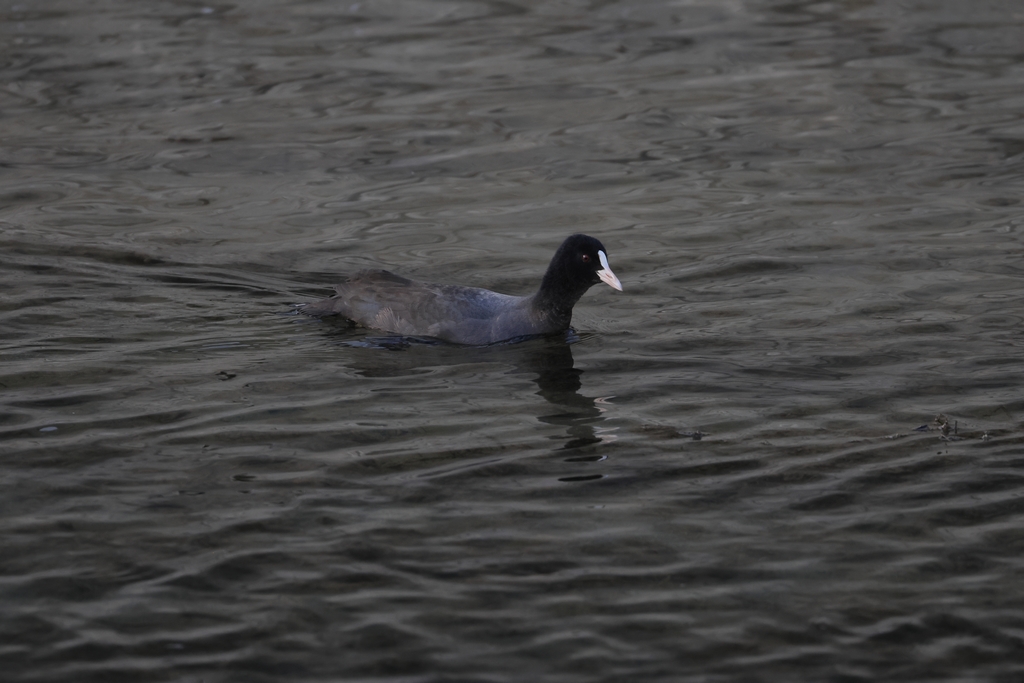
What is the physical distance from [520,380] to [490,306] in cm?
96

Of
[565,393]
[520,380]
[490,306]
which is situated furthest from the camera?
[490,306]

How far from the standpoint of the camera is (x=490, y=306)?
9.75 m

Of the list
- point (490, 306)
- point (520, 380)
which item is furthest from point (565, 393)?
point (490, 306)

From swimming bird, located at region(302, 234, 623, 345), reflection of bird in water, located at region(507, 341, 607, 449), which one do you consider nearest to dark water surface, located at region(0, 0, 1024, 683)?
reflection of bird in water, located at region(507, 341, 607, 449)

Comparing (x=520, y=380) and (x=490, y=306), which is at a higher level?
(x=490, y=306)

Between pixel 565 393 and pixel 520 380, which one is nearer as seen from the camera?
pixel 565 393

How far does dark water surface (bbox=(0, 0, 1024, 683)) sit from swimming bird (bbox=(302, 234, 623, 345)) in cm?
17

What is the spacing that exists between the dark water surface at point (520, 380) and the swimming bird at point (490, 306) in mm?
174

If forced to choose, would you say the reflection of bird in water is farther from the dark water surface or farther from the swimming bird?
the swimming bird

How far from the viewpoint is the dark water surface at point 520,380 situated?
19.0ft

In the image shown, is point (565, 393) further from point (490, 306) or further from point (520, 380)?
point (490, 306)

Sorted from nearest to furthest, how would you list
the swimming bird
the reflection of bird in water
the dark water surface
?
the dark water surface, the reflection of bird in water, the swimming bird

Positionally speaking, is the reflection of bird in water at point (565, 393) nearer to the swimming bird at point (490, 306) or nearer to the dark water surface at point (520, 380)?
the dark water surface at point (520, 380)

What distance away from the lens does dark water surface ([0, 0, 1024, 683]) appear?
5777mm
